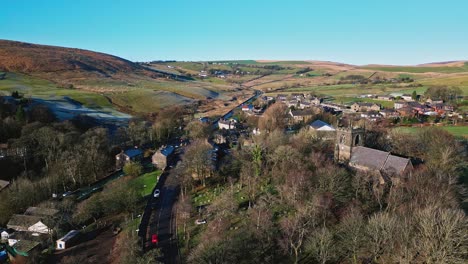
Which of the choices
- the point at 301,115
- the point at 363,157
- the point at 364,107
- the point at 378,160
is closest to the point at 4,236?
the point at 363,157

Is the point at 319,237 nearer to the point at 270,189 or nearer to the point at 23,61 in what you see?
the point at 270,189

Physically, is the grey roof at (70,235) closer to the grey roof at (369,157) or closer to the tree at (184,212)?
the tree at (184,212)

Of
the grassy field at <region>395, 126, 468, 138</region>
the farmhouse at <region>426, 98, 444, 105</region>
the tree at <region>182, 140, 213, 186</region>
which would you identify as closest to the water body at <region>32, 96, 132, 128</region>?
the tree at <region>182, 140, 213, 186</region>

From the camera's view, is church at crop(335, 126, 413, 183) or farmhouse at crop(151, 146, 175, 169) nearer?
church at crop(335, 126, 413, 183)

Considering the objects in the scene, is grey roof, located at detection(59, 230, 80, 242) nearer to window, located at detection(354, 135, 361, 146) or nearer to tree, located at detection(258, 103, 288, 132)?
window, located at detection(354, 135, 361, 146)

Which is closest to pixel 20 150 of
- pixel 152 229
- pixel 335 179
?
pixel 152 229

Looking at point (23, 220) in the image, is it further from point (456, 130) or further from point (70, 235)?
point (456, 130)
